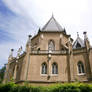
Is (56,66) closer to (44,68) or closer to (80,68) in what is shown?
(44,68)

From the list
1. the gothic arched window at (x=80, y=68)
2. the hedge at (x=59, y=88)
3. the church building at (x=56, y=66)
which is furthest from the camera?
the gothic arched window at (x=80, y=68)

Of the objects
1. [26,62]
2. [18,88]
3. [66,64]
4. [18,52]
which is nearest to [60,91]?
[18,88]

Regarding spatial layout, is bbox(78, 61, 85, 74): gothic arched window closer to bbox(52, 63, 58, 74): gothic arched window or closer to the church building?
the church building

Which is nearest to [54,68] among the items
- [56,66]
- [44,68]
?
[56,66]

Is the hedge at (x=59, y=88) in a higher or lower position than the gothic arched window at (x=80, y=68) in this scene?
lower

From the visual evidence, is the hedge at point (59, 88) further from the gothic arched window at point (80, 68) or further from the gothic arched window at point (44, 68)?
the gothic arched window at point (80, 68)

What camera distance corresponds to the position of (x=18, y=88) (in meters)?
12.6

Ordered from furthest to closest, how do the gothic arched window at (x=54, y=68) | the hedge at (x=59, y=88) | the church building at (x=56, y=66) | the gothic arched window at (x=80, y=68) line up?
the gothic arched window at (x=54, y=68) → the gothic arched window at (x=80, y=68) → the church building at (x=56, y=66) → the hedge at (x=59, y=88)

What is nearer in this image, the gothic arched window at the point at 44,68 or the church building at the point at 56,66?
the church building at the point at 56,66

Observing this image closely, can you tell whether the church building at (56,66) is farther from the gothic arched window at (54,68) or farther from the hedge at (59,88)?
the hedge at (59,88)

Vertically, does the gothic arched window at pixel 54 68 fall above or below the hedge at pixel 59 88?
above

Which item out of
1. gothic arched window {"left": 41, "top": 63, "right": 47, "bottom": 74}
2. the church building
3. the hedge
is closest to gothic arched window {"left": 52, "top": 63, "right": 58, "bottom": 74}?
the church building

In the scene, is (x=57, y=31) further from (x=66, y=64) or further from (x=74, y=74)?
(x=74, y=74)

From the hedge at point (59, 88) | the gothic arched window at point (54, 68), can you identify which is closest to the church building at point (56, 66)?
the gothic arched window at point (54, 68)
